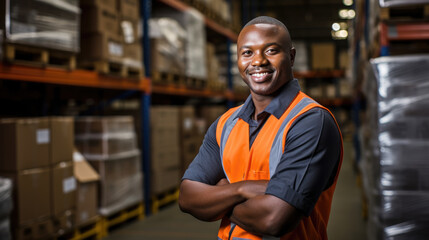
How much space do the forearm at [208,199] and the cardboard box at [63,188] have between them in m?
2.36

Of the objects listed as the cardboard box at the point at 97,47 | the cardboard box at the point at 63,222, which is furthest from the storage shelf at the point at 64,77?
the cardboard box at the point at 63,222

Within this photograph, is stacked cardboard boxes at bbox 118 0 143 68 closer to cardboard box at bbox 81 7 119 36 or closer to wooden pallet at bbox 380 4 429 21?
cardboard box at bbox 81 7 119 36

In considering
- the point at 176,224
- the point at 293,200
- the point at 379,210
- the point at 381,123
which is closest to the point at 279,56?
the point at 293,200

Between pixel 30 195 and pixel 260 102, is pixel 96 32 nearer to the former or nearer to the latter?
pixel 30 195

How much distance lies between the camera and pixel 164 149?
20.1ft

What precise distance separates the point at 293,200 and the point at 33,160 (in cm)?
285

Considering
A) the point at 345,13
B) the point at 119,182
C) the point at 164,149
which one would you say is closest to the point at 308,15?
the point at 345,13

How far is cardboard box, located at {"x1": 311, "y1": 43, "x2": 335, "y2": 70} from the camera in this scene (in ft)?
51.7

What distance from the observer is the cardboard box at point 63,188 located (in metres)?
3.77

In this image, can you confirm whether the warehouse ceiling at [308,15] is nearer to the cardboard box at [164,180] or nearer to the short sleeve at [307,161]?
the cardboard box at [164,180]

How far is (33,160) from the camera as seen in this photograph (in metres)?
3.55

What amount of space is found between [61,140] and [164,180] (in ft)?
8.08

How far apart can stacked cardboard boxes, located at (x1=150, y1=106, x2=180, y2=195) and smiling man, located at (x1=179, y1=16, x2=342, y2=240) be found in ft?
13.7

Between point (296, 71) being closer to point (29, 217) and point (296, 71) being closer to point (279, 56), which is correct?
point (29, 217)
